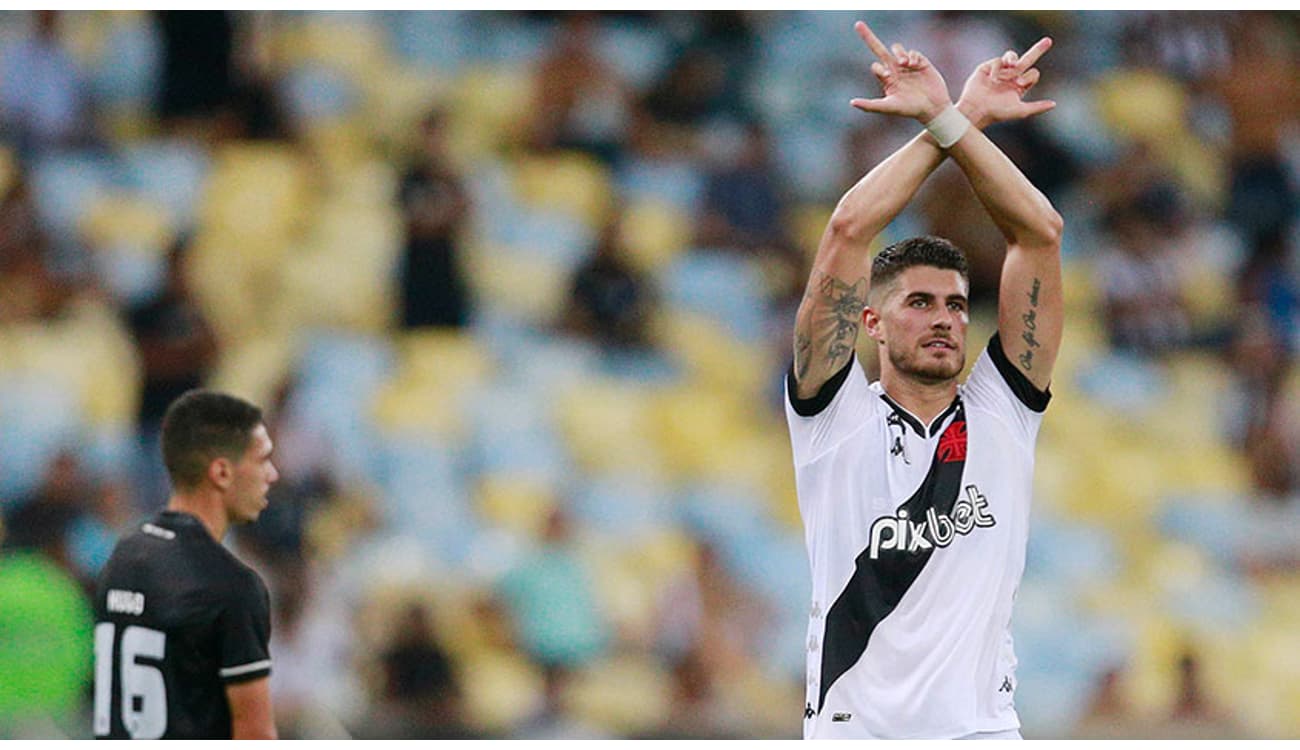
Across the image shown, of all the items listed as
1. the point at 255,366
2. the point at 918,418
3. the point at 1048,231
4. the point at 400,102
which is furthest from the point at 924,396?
the point at 400,102

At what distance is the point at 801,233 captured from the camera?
11.8 meters

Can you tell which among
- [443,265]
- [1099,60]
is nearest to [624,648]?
[443,265]

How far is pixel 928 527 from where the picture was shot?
15.6 ft

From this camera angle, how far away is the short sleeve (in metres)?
5.12

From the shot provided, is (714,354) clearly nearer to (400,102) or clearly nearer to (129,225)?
(400,102)

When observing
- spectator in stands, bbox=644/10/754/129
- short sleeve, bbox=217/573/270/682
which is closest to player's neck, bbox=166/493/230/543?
short sleeve, bbox=217/573/270/682

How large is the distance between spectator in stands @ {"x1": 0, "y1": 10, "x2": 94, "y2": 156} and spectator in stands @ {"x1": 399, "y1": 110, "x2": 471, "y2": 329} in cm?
228

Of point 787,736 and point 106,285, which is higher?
point 106,285

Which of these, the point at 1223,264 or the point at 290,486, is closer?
the point at 290,486

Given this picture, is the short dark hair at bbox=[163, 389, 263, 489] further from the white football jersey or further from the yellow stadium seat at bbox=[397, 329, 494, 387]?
the yellow stadium seat at bbox=[397, 329, 494, 387]

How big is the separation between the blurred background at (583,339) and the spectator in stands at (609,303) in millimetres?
22

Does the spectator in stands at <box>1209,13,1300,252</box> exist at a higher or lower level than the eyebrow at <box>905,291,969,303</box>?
higher

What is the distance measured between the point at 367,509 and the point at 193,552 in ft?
17.6

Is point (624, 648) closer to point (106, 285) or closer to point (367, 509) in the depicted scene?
point (367, 509)
